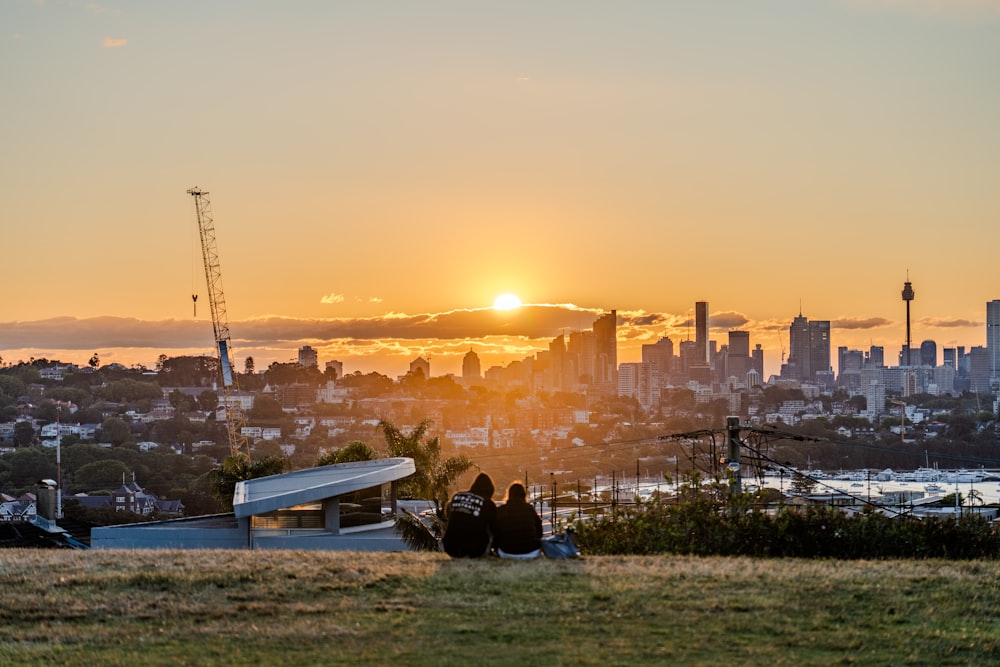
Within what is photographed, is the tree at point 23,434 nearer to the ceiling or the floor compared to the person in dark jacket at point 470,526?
nearer to the floor

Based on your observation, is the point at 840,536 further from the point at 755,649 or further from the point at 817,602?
the point at 755,649

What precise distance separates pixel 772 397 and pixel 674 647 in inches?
7086

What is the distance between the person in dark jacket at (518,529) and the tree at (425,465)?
18905 millimetres

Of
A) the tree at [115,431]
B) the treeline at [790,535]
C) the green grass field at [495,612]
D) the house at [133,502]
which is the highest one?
the green grass field at [495,612]

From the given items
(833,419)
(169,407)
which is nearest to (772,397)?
(833,419)

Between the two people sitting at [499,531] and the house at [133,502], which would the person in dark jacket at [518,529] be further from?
the house at [133,502]

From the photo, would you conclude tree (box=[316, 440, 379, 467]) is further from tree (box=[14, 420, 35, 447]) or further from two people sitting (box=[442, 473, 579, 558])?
tree (box=[14, 420, 35, 447])

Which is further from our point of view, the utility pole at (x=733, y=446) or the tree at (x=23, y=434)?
the tree at (x=23, y=434)

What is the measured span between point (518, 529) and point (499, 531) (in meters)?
0.25

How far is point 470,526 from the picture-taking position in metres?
14.1

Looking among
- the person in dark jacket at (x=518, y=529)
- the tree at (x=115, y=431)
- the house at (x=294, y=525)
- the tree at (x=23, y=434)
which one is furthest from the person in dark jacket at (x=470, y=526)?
the tree at (x=23, y=434)

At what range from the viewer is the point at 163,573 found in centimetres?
1284

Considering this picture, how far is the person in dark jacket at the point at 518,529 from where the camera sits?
45.7 feet

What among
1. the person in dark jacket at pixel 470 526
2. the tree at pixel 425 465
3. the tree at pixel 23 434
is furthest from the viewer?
the tree at pixel 23 434
